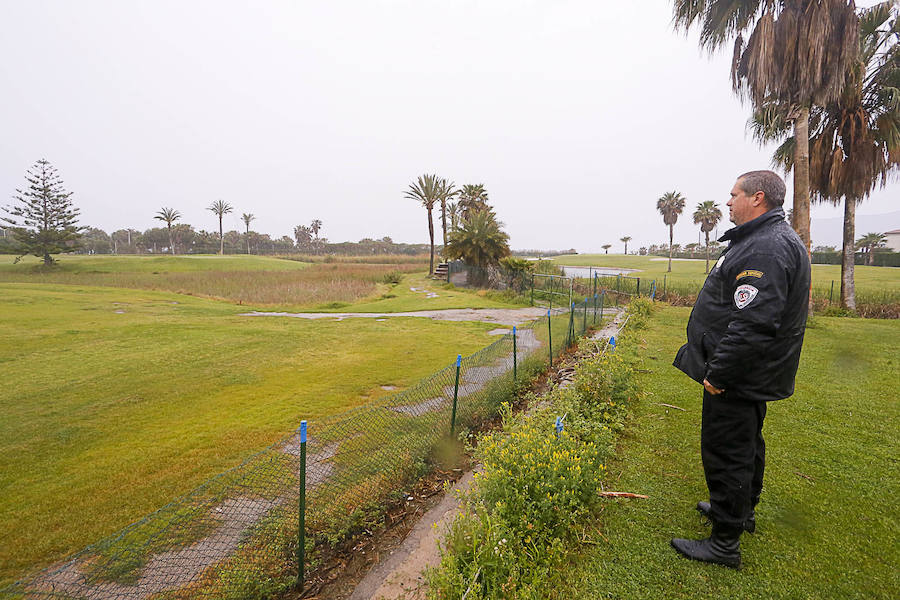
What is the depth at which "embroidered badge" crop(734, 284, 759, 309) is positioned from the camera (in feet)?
6.97

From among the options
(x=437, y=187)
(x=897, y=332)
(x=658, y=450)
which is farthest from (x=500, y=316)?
(x=437, y=187)

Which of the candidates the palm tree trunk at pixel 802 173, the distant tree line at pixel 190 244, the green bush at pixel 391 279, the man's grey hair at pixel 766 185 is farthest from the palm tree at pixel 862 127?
the distant tree line at pixel 190 244

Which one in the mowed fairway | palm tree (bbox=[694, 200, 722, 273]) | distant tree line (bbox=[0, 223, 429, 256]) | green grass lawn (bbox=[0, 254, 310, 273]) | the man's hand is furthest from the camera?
distant tree line (bbox=[0, 223, 429, 256])

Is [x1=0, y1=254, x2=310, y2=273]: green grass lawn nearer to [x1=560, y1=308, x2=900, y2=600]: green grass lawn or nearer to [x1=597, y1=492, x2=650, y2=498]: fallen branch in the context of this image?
[x1=560, y1=308, x2=900, y2=600]: green grass lawn

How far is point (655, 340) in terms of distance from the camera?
10219 millimetres

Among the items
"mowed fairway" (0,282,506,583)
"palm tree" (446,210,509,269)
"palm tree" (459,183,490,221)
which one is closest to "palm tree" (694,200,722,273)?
"palm tree" (459,183,490,221)

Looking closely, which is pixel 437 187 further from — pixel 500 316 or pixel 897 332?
pixel 897 332

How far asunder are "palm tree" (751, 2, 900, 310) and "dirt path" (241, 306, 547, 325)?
33.4 feet

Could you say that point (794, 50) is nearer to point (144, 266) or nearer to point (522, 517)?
point (522, 517)

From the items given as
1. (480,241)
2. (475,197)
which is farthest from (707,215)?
(480,241)

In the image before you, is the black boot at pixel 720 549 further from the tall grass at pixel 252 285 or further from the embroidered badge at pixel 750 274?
the tall grass at pixel 252 285

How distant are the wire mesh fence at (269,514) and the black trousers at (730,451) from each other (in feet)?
9.08

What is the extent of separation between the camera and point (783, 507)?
3.12 metres

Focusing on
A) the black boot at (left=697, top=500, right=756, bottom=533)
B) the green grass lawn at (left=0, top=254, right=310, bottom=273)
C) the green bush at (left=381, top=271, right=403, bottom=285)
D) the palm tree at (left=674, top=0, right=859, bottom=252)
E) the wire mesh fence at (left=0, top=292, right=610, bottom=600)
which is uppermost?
the palm tree at (left=674, top=0, right=859, bottom=252)
